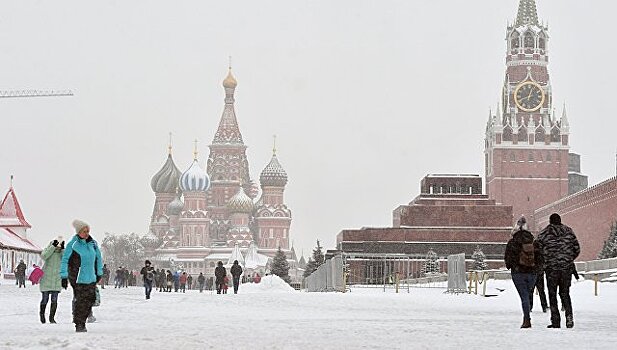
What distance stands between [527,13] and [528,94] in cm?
970


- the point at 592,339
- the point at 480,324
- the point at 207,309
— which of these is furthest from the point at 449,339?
the point at 207,309

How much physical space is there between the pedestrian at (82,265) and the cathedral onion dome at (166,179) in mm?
153803

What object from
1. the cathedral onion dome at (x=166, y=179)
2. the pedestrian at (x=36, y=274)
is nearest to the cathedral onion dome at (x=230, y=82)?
the cathedral onion dome at (x=166, y=179)

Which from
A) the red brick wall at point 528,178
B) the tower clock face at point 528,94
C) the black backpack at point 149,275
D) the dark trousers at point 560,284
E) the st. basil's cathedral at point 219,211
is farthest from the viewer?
the st. basil's cathedral at point 219,211

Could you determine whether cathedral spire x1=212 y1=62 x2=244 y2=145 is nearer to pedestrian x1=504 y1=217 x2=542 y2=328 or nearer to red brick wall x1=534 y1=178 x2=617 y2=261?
red brick wall x1=534 y1=178 x2=617 y2=261

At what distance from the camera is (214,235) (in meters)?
163

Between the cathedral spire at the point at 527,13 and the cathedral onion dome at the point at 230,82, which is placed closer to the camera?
the cathedral spire at the point at 527,13

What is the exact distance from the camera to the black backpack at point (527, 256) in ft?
51.3

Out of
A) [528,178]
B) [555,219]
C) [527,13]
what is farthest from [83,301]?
[527,13]

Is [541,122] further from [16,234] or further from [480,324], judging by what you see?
[480,324]

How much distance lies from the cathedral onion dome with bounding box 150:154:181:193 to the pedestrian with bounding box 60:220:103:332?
6055 inches

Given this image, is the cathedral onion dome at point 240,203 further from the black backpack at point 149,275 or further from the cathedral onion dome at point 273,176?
the black backpack at point 149,275

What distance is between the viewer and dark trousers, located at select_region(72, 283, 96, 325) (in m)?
13.9

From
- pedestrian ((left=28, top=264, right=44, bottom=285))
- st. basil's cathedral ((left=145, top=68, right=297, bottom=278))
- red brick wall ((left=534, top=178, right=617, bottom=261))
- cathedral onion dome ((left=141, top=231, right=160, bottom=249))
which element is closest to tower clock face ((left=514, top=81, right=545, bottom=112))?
st. basil's cathedral ((left=145, top=68, right=297, bottom=278))
